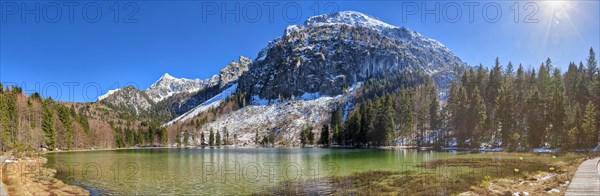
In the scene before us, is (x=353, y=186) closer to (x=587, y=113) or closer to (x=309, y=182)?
(x=309, y=182)

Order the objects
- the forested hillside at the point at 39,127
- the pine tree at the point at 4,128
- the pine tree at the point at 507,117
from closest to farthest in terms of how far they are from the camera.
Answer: the pine tree at the point at 507,117, the pine tree at the point at 4,128, the forested hillside at the point at 39,127

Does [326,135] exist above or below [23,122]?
below

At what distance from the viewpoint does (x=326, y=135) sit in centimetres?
15800

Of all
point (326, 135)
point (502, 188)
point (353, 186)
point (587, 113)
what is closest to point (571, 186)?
point (502, 188)

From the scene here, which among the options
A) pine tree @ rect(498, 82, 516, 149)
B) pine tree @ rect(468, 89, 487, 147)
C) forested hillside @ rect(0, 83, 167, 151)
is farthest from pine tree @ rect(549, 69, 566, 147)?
forested hillside @ rect(0, 83, 167, 151)

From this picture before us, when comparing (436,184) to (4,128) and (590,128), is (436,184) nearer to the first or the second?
(590,128)

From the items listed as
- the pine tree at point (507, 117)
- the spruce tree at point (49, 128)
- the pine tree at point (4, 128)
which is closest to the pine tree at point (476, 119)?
the pine tree at point (507, 117)

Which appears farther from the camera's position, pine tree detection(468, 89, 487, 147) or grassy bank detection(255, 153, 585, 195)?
pine tree detection(468, 89, 487, 147)

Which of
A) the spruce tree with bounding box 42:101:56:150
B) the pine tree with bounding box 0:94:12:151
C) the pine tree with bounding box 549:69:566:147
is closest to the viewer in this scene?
the pine tree with bounding box 549:69:566:147

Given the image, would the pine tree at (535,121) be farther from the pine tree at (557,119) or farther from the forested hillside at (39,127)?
the forested hillside at (39,127)

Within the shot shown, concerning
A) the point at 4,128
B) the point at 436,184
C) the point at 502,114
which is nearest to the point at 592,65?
the point at 502,114

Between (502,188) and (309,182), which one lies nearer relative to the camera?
(502,188)

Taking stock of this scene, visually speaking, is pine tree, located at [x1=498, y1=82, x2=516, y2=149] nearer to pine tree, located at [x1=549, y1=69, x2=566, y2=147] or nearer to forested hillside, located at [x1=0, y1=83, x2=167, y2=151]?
pine tree, located at [x1=549, y1=69, x2=566, y2=147]

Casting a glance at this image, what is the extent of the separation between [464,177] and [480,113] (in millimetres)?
65283
